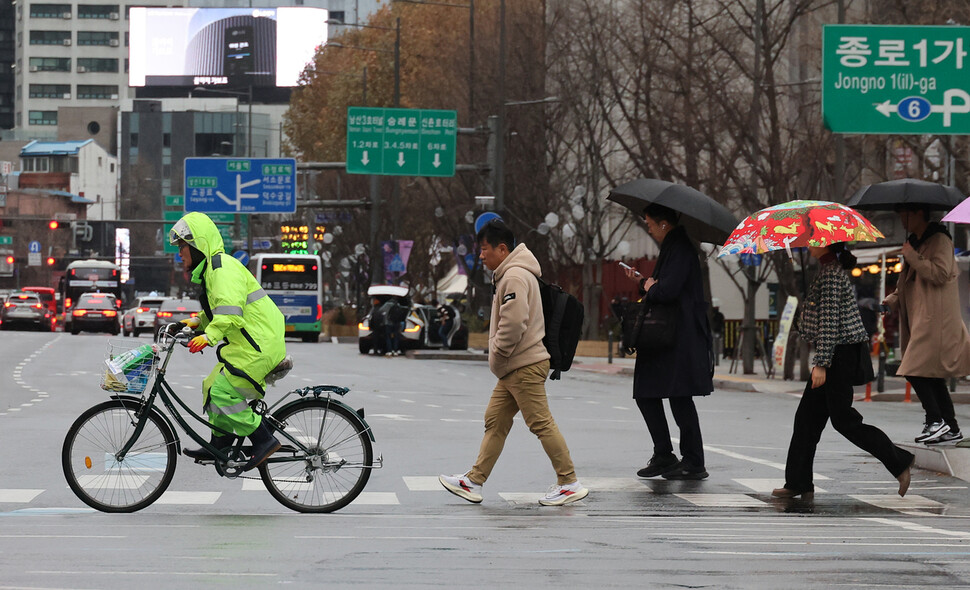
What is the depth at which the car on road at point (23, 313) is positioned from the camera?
242ft

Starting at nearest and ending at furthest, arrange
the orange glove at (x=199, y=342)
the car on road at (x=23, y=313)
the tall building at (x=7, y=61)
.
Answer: the orange glove at (x=199, y=342)
the car on road at (x=23, y=313)
the tall building at (x=7, y=61)

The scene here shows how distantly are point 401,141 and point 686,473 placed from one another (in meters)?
33.1

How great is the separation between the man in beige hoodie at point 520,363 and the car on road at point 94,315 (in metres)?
55.2

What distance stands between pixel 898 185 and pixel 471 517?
16.6 ft

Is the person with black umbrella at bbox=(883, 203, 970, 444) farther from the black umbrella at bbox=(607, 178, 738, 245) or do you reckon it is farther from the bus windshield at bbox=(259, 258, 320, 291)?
the bus windshield at bbox=(259, 258, 320, 291)

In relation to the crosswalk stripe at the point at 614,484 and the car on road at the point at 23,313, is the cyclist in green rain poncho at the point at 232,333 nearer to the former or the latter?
the crosswalk stripe at the point at 614,484

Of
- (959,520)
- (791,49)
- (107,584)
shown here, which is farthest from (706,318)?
(791,49)

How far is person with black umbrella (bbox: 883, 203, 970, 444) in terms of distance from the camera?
1257cm

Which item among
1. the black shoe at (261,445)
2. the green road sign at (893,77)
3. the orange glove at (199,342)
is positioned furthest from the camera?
the green road sign at (893,77)

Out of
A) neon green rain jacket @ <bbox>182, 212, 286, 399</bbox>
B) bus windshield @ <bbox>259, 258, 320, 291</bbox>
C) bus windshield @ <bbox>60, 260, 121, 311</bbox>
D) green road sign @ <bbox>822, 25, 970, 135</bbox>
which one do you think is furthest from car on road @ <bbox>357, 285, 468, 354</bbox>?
bus windshield @ <bbox>60, 260, 121, 311</bbox>

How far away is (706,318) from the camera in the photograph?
36.5 feet

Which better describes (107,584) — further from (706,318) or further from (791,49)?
(791,49)

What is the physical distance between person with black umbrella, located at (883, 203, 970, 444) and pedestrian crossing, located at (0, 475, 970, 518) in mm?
1152

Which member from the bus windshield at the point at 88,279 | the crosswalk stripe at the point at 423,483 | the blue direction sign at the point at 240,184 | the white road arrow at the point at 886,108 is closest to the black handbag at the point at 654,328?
the crosswalk stripe at the point at 423,483
